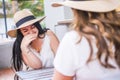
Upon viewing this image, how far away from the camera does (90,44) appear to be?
1075mm

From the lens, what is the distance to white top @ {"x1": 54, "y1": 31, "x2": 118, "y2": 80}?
→ 1.08 metres

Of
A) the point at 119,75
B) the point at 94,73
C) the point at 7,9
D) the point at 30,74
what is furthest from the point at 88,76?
the point at 7,9

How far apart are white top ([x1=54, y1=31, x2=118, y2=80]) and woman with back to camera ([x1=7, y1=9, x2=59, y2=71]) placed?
40.6 inches

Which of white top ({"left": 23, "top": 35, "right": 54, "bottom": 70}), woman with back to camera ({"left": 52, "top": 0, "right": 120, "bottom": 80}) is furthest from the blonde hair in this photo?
white top ({"left": 23, "top": 35, "right": 54, "bottom": 70})

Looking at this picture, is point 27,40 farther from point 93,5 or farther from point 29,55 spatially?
point 93,5

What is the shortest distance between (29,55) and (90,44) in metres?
1.18

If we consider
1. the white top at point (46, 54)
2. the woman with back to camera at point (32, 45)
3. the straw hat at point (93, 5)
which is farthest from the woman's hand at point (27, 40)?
the straw hat at point (93, 5)

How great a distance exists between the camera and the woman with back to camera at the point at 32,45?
2152mm

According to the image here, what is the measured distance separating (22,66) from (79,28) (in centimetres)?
130

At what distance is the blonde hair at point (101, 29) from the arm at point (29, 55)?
108 cm

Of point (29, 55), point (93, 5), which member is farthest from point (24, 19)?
point (93, 5)

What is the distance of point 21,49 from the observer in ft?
7.27

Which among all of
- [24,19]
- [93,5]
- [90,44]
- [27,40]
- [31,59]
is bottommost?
[31,59]

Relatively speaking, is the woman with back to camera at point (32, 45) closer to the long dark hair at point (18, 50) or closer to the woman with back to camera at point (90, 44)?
the long dark hair at point (18, 50)
